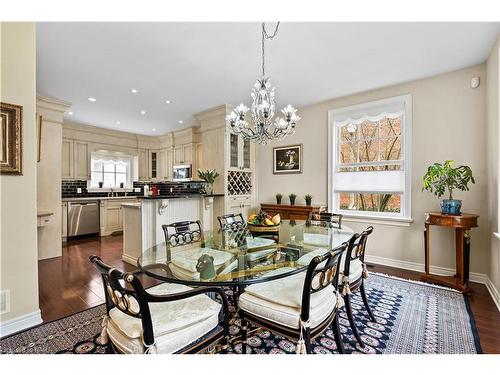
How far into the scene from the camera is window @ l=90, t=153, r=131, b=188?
20.1ft

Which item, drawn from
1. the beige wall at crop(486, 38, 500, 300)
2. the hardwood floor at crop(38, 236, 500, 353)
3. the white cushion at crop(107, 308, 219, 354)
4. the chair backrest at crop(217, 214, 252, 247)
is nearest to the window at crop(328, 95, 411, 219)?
the beige wall at crop(486, 38, 500, 300)

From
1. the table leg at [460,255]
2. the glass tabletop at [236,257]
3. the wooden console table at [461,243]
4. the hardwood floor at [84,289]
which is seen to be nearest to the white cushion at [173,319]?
the glass tabletop at [236,257]

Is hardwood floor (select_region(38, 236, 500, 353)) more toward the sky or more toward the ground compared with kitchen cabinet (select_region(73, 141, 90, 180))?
more toward the ground

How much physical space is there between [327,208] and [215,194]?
2.05 metres

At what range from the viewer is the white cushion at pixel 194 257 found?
1661 mm

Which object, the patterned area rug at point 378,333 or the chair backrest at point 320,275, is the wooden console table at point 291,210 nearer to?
the patterned area rug at point 378,333

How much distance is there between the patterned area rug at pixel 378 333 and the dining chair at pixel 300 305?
382 mm

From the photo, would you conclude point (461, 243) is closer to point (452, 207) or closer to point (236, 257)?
point (452, 207)

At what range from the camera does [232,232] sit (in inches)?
101

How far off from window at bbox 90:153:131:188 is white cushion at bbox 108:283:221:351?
5.86m

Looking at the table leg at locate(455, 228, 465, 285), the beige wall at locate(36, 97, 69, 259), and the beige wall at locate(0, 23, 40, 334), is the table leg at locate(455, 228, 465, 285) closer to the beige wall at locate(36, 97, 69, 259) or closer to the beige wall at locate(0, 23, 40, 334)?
the beige wall at locate(0, 23, 40, 334)

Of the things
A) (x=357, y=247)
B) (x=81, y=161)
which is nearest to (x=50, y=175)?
(x=81, y=161)
